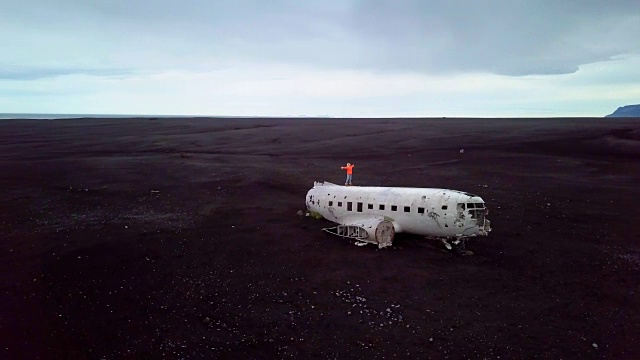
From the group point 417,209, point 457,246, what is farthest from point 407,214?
point 457,246

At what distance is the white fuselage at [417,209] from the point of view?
17625 mm

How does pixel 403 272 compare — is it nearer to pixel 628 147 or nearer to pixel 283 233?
pixel 283 233

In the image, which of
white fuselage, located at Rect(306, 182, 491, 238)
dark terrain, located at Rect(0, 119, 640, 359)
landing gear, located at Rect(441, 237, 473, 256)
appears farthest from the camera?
landing gear, located at Rect(441, 237, 473, 256)

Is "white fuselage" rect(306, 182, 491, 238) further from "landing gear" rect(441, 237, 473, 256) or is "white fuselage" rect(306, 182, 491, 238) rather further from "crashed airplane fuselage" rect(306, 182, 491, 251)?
"landing gear" rect(441, 237, 473, 256)

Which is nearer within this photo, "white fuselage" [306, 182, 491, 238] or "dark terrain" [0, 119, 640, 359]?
"dark terrain" [0, 119, 640, 359]

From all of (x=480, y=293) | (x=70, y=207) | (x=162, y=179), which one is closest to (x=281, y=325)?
(x=480, y=293)

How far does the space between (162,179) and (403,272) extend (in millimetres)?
24472

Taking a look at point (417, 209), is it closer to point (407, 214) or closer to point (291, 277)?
point (407, 214)

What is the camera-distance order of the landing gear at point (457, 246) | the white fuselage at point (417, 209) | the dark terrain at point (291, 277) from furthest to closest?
the landing gear at point (457, 246) → the white fuselage at point (417, 209) → the dark terrain at point (291, 277)

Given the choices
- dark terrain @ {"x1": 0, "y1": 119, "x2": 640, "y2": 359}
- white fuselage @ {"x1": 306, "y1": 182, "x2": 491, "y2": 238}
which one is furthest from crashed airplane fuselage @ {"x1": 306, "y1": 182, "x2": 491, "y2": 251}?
dark terrain @ {"x1": 0, "y1": 119, "x2": 640, "y2": 359}

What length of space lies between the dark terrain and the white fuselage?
3.83 feet

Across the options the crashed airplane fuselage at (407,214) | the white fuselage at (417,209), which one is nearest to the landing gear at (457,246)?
the crashed airplane fuselage at (407,214)

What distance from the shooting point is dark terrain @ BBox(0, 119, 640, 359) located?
1231 centimetres

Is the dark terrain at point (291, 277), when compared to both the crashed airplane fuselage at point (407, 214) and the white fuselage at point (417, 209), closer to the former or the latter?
the crashed airplane fuselage at point (407, 214)
